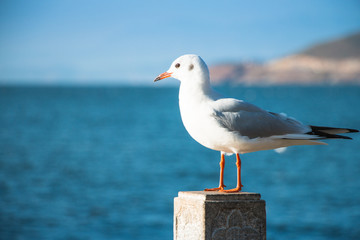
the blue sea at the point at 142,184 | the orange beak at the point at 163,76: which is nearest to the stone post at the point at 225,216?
the orange beak at the point at 163,76

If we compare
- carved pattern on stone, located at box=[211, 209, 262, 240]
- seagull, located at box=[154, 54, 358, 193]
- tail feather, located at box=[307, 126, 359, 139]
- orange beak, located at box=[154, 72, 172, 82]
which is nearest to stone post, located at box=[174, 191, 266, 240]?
carved pattern on stone, located at box=[211, 209, 262, 240]

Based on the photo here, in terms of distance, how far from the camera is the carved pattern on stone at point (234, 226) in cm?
505

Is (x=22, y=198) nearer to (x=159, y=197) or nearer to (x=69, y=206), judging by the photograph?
(x=69, y=206)

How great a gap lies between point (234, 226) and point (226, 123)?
108 centimetres

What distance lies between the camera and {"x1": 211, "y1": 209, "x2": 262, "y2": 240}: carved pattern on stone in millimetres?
5047

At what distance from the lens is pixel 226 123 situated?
557 centimetres

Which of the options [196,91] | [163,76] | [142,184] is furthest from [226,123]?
[142,184]

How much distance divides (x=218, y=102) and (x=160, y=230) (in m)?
15.4

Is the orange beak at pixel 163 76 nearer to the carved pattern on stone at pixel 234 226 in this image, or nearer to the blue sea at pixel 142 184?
the carved pattern on stone at pixel 234 226

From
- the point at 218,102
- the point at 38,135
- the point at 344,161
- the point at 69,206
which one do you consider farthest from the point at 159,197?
the point at 38,135

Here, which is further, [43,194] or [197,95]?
[43,194]

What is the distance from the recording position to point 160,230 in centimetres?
A: 2041

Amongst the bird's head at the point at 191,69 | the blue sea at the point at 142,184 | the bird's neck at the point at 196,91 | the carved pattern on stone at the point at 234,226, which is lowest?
the carved pattern on stone at the point at 234,226

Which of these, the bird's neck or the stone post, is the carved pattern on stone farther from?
the bird's neck
